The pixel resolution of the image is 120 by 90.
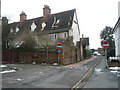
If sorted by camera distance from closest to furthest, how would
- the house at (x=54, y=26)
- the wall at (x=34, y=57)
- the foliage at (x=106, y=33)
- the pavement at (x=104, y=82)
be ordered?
the pavement at (x=104, y=82)
the wall at (x=34, y=57)
the house at (x=54, y=26)
the foliage at (x=106, y=33)

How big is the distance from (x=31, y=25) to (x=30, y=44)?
17.0 meters

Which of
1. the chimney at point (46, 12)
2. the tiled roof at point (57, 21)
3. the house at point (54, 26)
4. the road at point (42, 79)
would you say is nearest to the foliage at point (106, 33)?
the house at point (54, 26)

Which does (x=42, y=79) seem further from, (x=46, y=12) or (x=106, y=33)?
(x=106, y=33)

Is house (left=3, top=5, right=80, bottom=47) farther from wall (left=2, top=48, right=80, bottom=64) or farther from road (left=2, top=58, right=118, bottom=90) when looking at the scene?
road (left=2, top=58, right=118, bottom=90)

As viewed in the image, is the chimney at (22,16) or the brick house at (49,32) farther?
the chimney at (22,16)

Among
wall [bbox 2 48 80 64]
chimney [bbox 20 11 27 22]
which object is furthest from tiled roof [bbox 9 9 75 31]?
wall [bbox 2 48 80 64]

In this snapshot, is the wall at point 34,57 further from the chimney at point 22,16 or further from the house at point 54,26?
the chimney at point 22,16

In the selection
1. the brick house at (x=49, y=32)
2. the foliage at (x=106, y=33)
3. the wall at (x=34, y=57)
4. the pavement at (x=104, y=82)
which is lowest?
the pavement at (x=104, y=82)

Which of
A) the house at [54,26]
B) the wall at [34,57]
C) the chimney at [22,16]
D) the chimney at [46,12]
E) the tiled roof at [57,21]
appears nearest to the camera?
the wall at [34,57]

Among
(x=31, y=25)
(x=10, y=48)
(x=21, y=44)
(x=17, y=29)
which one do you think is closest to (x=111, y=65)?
(x=21, y=44)

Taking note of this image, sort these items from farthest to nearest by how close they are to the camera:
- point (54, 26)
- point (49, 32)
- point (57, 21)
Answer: point (57, 21), point (54, 26), point (49, 32)

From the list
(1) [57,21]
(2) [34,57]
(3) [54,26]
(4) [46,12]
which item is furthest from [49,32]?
(2) [34,57]

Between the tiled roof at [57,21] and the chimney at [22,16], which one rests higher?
the chimney at [22,16]

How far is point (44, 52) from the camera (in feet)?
84.2
